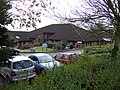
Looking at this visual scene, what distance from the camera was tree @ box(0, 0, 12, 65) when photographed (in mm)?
8059

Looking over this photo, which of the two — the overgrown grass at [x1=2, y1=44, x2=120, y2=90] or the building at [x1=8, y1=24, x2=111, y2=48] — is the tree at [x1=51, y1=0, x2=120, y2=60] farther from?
the building at [x1=8, y1=24, x2=111, y2=48]

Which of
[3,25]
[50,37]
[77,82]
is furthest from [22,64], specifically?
[50,37]

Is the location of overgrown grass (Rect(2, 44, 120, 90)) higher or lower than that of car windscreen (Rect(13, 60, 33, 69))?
higher

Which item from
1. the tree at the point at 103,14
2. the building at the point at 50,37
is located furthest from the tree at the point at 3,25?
the building at the point at 50,37

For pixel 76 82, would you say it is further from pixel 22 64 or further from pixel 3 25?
pixel 22 64

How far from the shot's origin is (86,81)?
577 cm

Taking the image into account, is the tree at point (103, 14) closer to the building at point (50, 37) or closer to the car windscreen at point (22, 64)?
the car windscreen at point (22, 64)

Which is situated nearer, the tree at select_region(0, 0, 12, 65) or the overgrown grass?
the overgrown grass

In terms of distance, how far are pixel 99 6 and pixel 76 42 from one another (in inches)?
1712

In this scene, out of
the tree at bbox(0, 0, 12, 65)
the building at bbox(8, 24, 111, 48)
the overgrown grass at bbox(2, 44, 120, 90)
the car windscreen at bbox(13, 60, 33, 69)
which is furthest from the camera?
the building at bbox(8, 24, 111, 48)

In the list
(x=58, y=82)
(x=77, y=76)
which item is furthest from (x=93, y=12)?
(x=58, y=82)

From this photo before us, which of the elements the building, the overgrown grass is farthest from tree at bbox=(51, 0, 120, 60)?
the building

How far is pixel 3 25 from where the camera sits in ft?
27.7

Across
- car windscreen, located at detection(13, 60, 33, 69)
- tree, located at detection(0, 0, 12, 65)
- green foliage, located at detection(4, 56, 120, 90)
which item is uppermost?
tree, located at detection(0, 0, 12, 65)
